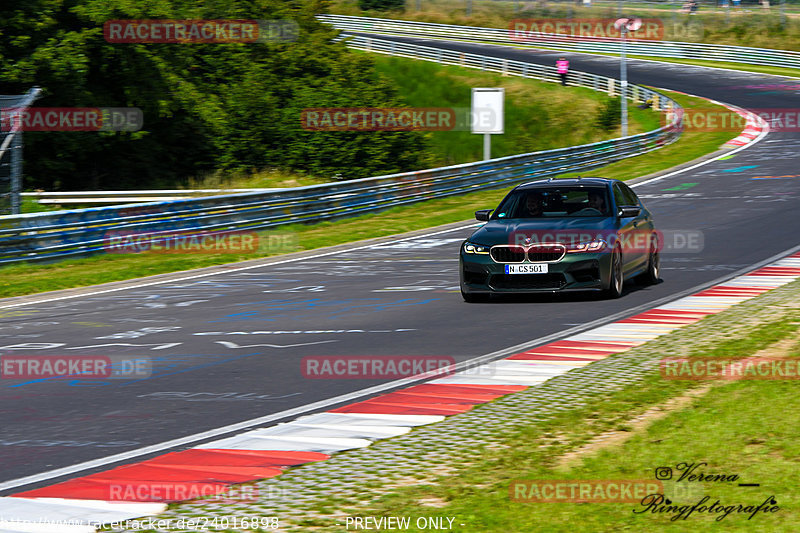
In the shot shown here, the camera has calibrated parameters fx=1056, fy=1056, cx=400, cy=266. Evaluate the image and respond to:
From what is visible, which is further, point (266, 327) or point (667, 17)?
point (667, 17)

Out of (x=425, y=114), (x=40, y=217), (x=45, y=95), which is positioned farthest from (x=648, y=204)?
(x=425, y=114)

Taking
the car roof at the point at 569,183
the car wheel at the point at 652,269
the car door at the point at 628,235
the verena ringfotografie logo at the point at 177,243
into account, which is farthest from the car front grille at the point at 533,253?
the verena ringfotografie logo at the point at 177,243

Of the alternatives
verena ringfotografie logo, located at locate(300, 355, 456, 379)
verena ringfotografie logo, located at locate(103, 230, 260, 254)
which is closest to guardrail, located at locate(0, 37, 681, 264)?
verena ringfotografie logo, located at locate(103, 230, 260, 254)

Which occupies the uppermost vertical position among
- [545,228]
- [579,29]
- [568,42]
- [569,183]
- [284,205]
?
[579,29]

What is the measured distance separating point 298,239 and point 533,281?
422 inches

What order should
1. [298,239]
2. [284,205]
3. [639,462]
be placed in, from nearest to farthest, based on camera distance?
[639,462]
[298,239]
[284,205]

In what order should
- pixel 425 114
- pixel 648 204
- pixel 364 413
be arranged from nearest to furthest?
pixel 364 413 < pixel 648 204 < pixel 425 114

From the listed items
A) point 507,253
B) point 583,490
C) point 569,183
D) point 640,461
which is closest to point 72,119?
point 569,183

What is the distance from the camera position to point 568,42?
244 ft

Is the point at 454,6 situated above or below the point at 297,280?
above

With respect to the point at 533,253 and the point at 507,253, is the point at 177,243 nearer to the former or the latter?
the point at 507,253

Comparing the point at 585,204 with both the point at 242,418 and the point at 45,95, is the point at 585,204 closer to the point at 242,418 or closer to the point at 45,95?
the point at 242,418

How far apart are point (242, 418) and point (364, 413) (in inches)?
36.2

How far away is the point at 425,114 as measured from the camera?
2039 inches
